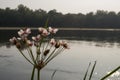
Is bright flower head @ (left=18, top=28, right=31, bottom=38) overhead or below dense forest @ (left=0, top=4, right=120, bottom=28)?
overhead

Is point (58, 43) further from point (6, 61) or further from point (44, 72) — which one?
point (6, 61)

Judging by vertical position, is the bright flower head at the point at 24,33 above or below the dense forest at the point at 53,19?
above

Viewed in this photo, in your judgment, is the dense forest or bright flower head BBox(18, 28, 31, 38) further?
the dense forest

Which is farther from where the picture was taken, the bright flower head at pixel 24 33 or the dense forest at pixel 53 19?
the dense forest at pixel 53 19

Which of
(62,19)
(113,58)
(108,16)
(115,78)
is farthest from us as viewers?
(108,16)

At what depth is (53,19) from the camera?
95.8 metres

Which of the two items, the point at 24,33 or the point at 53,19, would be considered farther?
the point at 53,19

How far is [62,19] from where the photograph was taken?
334 ft

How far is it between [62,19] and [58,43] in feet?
328

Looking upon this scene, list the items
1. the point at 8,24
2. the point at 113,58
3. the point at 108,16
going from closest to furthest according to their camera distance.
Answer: the point at 113,58, the point at 8,24, the point at 108,16

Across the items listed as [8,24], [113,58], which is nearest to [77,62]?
[113,58]

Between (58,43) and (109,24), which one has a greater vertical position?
(58,43)

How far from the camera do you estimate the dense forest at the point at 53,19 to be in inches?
3607

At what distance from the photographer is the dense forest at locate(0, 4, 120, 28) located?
301 ft
